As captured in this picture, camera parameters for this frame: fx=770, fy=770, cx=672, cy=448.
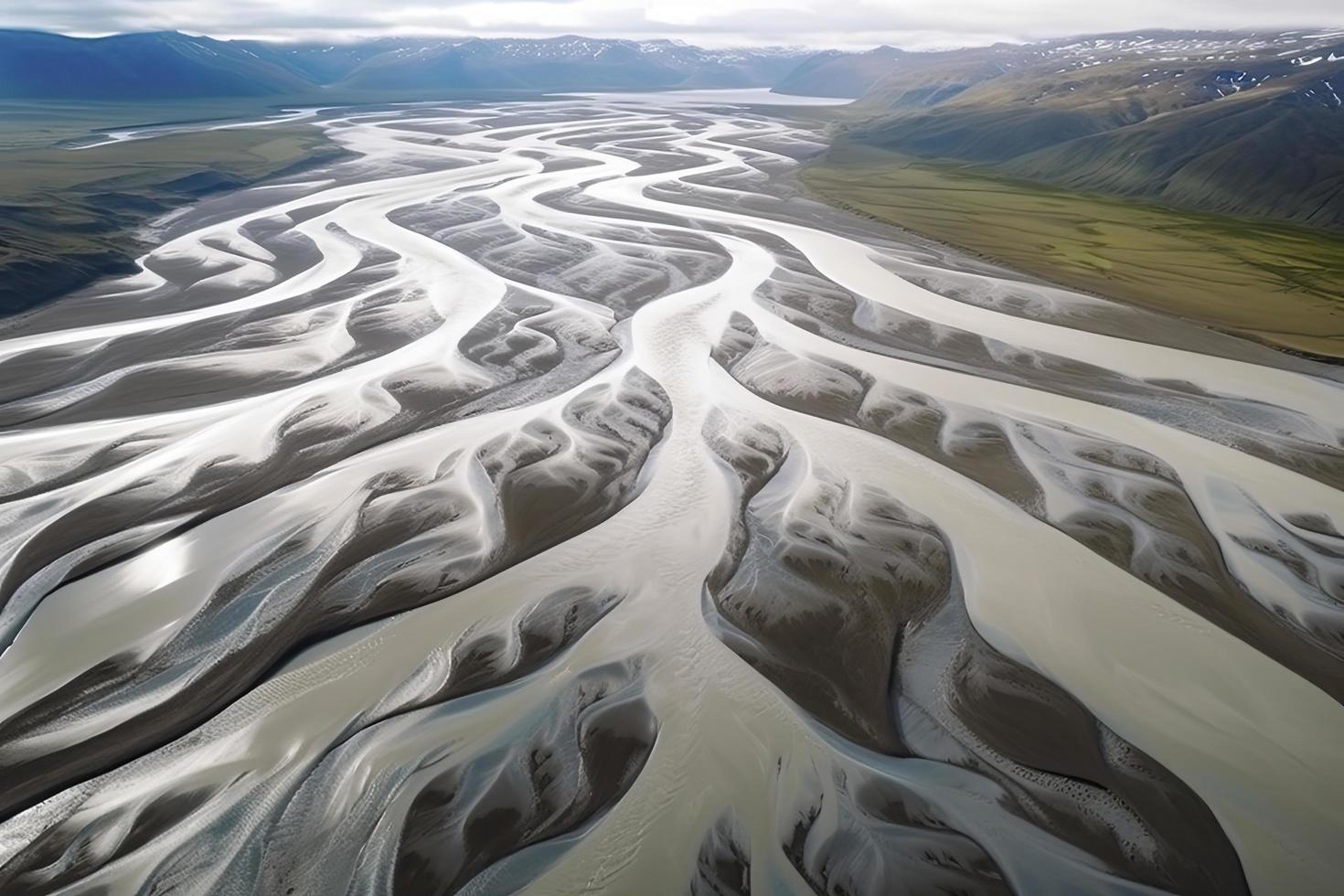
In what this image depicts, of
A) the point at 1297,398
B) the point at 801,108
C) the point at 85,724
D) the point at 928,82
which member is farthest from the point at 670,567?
the point at 928,82

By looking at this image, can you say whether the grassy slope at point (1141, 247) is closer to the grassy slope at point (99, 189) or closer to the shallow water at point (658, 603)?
the shallow water at point (658, 603)

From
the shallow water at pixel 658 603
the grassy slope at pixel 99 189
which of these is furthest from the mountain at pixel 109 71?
the shallow water at pixel 658 603

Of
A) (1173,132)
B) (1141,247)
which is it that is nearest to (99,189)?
(1141,247)

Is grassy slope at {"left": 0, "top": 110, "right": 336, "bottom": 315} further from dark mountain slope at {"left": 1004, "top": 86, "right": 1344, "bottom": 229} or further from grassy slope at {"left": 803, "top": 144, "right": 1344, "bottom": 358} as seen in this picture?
dark mountain slope at {"left": 1004, "top": 86, "right": 1344, "bottom": 229}

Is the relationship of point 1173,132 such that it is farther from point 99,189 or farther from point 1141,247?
point 99,189

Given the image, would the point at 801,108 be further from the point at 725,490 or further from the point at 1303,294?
the point at 725,490

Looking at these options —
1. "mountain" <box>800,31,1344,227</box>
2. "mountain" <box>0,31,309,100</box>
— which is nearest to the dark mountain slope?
"mountain" <box>800,31,1344,227</box>
